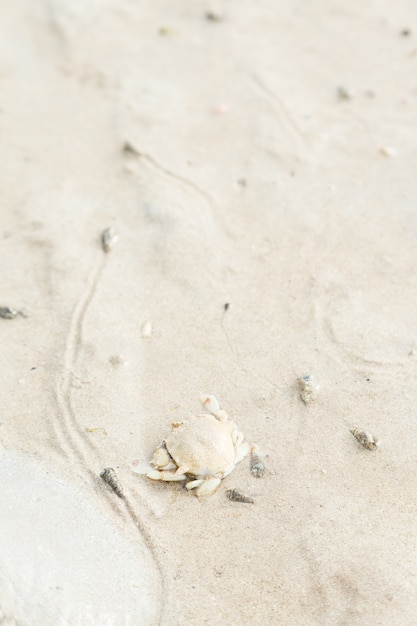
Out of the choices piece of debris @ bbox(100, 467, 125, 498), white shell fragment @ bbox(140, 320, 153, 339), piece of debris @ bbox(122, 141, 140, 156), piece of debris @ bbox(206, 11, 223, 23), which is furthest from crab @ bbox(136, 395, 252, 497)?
piece of debris @ bbox(206, 11, 223, 23)

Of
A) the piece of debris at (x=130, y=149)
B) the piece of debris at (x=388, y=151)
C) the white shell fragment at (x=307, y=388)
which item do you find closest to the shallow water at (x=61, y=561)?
the white shell fragment at (x=307, y=388)

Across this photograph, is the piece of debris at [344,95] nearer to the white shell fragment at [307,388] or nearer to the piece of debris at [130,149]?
the piece of debris at [130,149]

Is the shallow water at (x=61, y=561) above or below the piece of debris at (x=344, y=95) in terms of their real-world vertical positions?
below

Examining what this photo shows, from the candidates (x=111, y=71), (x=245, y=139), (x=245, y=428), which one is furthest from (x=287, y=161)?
(x=245, y=428)

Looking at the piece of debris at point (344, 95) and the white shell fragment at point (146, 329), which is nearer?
the white shell fragment at point (146, 329)

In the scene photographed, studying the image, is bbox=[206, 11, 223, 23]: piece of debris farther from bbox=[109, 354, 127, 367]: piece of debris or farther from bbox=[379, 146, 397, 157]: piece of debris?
bbox=[109, 354, 127, 367]: piece of debris

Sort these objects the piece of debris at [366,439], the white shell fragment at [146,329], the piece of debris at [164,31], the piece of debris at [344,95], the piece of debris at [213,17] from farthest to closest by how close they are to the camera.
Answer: the piece of debris at [213,17] < the piece of debris at [164,31] < the piece of debris at [344,95] < the white shell fragment at [146,329] < the piece of debris at [366,439]

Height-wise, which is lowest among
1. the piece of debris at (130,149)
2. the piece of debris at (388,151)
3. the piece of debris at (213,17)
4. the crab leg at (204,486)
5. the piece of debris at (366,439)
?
the crab leg at (204,486)
